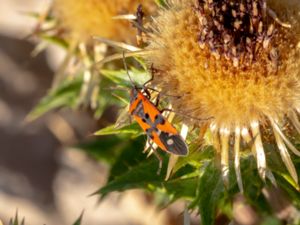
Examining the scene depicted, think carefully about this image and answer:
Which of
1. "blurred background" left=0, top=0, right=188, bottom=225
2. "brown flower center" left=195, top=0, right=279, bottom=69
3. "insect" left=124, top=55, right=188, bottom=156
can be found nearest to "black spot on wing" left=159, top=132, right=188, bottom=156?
"insect" left=124, top=55, right=188, bottom=156

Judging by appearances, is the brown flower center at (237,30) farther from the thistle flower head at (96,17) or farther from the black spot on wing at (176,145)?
the thistle flower head at (96,17)

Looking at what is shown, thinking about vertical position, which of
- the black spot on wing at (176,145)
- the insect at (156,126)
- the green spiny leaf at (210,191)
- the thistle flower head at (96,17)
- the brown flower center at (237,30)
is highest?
the thistle flower head at (96,17)

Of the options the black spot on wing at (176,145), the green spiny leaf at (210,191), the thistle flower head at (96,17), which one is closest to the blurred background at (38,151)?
the thistle flower head at (96,17)

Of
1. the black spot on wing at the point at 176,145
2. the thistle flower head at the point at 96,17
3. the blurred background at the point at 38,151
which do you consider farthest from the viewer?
the blurred background at the point at 38,151

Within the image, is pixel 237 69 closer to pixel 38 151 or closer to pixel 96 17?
pixel 96 17

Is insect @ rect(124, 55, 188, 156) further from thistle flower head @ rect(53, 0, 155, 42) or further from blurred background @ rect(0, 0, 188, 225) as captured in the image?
blurred background @ rect(0, 0, 188, 225)

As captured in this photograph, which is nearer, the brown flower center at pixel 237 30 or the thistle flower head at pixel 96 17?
the brown flower center at pixel 237 30

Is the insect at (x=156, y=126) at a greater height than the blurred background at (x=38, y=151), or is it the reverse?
the blurred background at (x=38, y=151)
